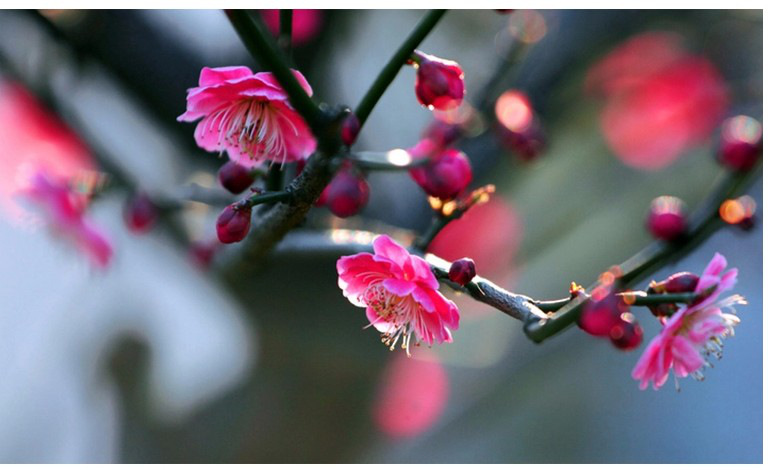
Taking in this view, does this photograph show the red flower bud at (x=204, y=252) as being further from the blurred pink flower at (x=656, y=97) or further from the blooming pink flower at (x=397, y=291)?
the blurred pink flower at (x=656, y=97)

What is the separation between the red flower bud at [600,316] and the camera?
61 cm

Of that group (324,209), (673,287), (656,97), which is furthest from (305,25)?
(656,97)

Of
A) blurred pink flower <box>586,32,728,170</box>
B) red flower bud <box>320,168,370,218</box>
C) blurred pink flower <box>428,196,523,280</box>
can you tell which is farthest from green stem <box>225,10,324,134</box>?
blurred pink flower <box>586,32,728,170</box>

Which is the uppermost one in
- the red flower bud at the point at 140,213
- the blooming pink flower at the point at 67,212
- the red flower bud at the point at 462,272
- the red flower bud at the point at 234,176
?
the red flower bud at the point at 462,272

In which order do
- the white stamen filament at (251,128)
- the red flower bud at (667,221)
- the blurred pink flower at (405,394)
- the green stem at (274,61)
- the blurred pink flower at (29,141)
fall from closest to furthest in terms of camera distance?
the green stem at (274,61)
the white stamen filament at (251,128)
the red flower bud at (667,221)
the blurred pink flower at (29,141)
the blurred pink flower at (405,394)

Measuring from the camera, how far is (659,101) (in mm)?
2203

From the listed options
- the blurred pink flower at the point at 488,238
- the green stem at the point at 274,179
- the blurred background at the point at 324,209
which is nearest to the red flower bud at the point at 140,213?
the blurred background at the point at 324,209

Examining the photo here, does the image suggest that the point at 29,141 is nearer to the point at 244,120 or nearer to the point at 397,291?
the point at 244,120

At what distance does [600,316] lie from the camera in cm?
62

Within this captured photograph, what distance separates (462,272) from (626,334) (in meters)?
0.16

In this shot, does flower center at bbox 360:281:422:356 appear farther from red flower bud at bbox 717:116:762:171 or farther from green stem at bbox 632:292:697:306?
red flower bud at bbox 717:116:762:171

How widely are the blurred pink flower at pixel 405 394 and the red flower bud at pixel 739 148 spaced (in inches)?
39.5

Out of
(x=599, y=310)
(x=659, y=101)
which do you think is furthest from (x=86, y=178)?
(x=659, y=101)
